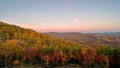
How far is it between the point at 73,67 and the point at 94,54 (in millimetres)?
14250

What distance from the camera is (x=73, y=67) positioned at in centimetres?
8894

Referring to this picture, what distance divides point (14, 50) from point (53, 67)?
2566 centimetres

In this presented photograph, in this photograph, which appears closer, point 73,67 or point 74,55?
point 73,67

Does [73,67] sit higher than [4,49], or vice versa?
[4,49]

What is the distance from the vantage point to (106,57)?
297 feet

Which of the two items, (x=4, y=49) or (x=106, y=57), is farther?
(x=4, y=49)

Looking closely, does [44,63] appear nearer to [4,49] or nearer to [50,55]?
[50,55]

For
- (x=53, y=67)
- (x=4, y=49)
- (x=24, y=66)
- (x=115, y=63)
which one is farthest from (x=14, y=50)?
(x=115, y=63)

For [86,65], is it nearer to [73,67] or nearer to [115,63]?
[73,67]

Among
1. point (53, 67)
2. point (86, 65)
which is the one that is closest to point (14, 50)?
point (53, 67)

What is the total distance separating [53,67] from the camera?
9288cm

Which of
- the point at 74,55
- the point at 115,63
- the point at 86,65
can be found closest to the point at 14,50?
the point at 74,55

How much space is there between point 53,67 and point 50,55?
24.1ft

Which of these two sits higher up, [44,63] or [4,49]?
[4,49]
